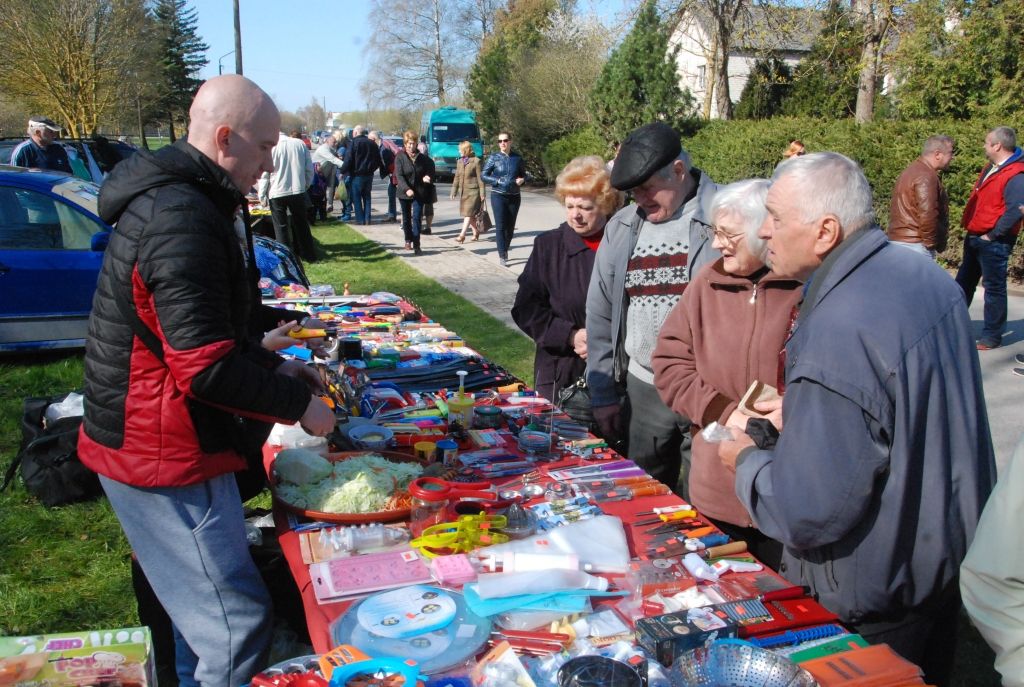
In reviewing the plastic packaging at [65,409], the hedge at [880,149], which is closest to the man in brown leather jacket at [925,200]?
the hedge at [880,149]

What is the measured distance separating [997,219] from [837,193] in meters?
6.03

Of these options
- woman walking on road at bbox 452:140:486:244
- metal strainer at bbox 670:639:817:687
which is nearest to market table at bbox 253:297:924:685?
metal strainer at bbox 670:639:817:687

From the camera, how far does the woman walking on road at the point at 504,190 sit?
35.7 feet

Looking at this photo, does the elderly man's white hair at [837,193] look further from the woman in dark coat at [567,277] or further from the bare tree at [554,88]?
the bare tree at [554,88]

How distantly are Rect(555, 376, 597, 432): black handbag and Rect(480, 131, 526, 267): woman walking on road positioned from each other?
756 centimetres

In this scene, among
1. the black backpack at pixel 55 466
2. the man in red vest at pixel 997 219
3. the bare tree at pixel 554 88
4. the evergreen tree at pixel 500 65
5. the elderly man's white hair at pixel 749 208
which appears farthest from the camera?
the evergreen tree at pixel 500 65

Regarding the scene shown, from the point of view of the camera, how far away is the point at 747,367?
2447 mm

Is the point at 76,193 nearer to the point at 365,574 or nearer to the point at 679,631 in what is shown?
the point at 365,574

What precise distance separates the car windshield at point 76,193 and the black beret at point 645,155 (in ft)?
15.9

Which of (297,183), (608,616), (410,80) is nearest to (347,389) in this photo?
(608,616)

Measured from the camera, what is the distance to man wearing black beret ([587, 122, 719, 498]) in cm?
301

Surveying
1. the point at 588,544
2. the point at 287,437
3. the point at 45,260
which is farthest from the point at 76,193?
the point at 588,544

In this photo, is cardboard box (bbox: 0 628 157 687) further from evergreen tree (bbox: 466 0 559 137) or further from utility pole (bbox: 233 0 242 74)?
evergreen tree (bbox: 466 0 559 137)

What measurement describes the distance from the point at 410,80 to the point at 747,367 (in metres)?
50.9
